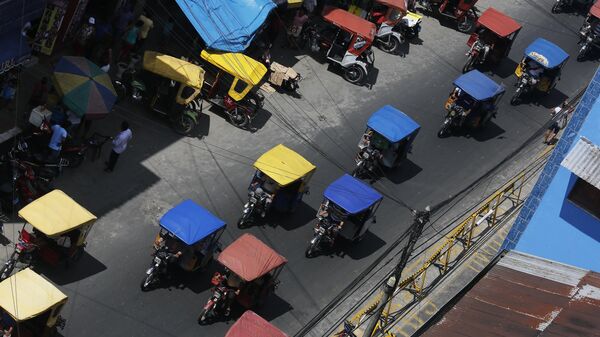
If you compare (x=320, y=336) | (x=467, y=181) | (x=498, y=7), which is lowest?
(x=320, y=336)

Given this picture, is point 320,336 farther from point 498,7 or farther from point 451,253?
point 498,7

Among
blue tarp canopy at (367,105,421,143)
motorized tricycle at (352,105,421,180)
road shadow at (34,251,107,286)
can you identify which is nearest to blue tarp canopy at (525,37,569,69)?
motorized tricycle at (352,105,421,180)

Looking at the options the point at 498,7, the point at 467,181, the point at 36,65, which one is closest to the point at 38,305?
the point at 36,65

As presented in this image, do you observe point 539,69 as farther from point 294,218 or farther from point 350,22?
point 294,218

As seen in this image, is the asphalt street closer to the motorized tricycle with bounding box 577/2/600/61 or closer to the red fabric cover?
the motorized tricycle with bounding box 577/2/600/61

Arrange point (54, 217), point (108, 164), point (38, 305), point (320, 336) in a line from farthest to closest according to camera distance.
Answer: point (108, 164), point (320, 336), point (54, 217), point (38, 305)

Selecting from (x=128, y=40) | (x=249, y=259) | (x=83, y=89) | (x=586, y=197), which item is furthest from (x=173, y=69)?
(x=586, y=197)

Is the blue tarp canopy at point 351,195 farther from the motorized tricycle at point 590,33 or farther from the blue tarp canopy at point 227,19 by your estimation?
the motorized tricycle at point 590,33
